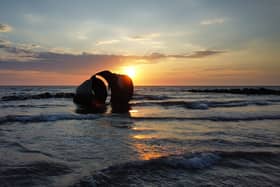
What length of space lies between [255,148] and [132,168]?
3.71 meters

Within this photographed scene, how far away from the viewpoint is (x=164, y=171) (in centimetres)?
447

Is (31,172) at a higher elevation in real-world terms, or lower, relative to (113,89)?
lower

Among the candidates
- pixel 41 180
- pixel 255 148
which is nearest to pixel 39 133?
pixel 41 180

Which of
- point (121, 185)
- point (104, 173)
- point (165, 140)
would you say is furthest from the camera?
point (165, 140)

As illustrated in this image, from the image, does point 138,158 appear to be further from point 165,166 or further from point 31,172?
point 31,172

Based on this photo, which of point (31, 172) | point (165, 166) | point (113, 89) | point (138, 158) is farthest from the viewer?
point (113, 89)

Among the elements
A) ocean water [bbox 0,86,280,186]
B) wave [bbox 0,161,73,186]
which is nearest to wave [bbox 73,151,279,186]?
ocean water [bbox 0,86,280,186]

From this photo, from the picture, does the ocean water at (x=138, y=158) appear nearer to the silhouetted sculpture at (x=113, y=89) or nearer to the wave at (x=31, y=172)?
the wave at (x=31, y=172)

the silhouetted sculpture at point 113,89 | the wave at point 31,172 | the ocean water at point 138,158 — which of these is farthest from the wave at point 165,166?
the silhouetted sculpture at point 113,89

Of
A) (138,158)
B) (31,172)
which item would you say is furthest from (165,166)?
(31,172)

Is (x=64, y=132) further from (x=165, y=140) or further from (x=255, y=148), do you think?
(x=255, y=148)

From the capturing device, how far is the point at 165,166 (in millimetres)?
4727

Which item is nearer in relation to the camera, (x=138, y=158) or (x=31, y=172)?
(x=31, y=172)

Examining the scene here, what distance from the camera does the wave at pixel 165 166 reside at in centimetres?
399
